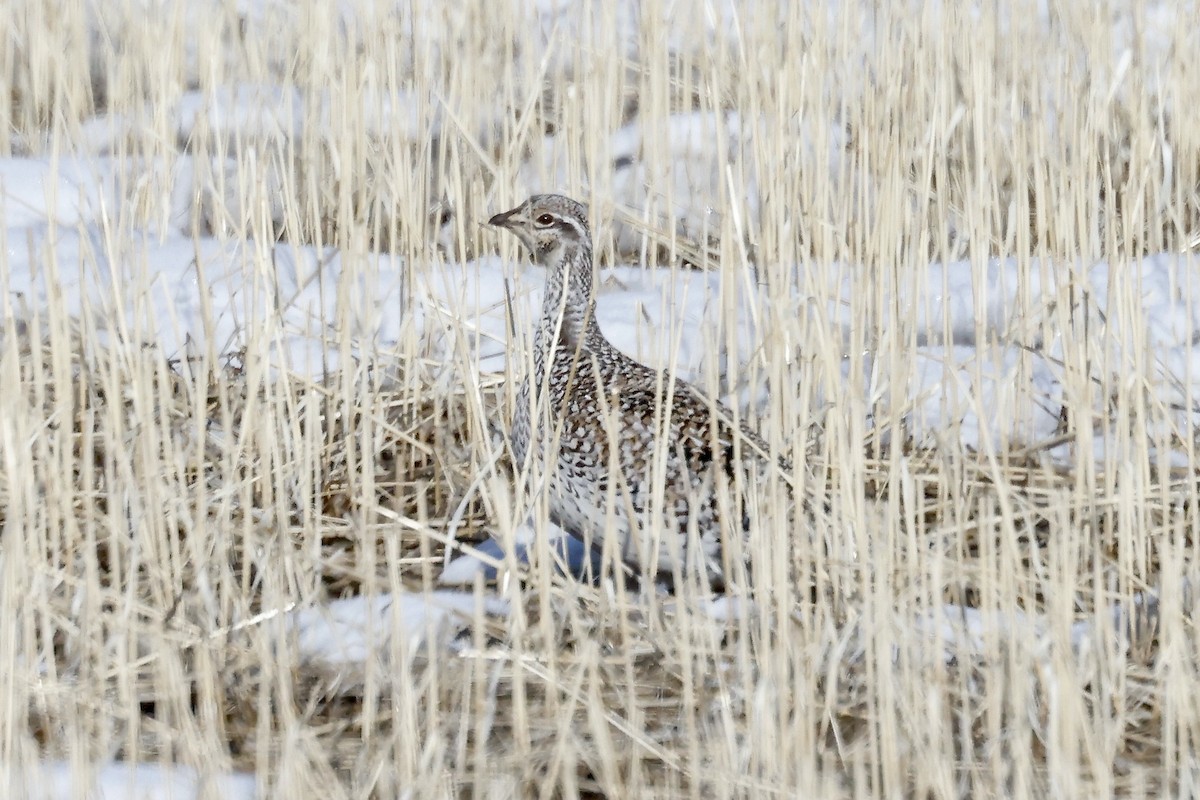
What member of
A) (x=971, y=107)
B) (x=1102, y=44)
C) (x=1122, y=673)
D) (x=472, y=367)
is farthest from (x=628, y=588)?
(x=1102, y=44)

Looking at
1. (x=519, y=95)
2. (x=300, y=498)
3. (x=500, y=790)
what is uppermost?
(x=519, y=95)

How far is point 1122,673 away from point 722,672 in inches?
25.2

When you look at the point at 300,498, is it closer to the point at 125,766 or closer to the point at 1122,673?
the point at 125,766

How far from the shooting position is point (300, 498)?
3.71 metres

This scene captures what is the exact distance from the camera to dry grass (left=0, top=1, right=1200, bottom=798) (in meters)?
2.58

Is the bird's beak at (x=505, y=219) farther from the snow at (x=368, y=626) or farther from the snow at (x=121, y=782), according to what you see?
the snow at (x=121, y=782)

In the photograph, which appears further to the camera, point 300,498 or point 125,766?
point 300,498

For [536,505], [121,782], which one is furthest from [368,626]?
[536,505]

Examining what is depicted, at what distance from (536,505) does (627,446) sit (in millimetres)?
456

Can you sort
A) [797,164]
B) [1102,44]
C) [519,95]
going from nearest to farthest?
[797,164], [1102,44], [519,95]

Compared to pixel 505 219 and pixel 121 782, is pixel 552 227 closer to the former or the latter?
pixel 505 219

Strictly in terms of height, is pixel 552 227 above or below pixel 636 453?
above

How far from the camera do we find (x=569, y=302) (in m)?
4.21

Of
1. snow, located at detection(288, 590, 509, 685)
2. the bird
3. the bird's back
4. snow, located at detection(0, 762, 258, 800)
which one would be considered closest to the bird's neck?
the bird
